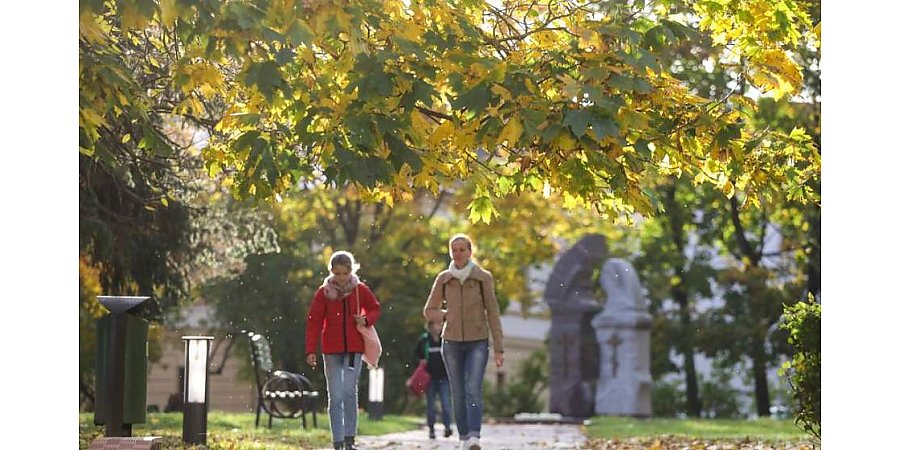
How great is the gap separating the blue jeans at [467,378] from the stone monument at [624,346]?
11563 mm

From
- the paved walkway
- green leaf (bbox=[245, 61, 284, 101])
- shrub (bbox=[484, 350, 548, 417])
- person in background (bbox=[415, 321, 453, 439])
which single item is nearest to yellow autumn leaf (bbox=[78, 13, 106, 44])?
green leaf (bbox=[245, 61, 284, 101])

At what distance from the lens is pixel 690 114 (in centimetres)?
1049

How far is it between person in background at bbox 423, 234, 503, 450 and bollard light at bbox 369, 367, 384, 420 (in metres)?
8.52

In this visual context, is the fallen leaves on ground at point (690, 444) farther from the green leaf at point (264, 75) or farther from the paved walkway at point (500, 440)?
the green leaf at point (264, 75)

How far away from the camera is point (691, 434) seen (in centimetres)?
1822

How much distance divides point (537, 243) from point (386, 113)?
21060 millimetres

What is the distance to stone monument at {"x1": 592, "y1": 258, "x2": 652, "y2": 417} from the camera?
76.7 feet

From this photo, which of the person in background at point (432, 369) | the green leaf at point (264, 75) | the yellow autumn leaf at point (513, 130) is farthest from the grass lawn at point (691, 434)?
the green leaf at point (264, 75)

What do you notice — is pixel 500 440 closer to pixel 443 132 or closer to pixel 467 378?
pixel 467 378

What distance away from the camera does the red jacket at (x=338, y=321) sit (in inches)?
462

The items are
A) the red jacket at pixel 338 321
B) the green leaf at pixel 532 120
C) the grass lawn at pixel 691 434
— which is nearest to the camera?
the green leaf at pixel 532 120

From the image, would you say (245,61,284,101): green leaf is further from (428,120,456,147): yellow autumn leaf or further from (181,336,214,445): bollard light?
(181,336,214,445): bollard light
